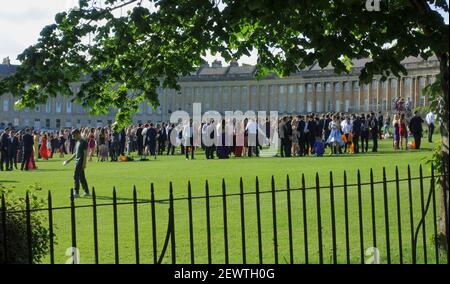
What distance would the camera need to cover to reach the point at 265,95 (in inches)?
4560

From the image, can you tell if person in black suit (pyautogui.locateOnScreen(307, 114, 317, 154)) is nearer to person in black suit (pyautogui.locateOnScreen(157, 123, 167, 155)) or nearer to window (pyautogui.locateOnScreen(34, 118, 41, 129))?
person in black suit (pyautogui.locateOnScreen(157, 123, 167, 155))

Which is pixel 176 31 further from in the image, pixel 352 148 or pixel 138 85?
pixel 352 148

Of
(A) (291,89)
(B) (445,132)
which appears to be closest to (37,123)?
(A) (291,89)

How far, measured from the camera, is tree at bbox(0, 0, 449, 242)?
6.54 metres

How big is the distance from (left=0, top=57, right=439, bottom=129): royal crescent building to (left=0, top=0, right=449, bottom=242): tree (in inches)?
3105

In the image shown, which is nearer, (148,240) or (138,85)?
(138,85)

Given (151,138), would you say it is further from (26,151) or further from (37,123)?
(37,123)

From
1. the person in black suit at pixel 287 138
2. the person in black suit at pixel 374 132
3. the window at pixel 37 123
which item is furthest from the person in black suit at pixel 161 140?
the window at pixel 37 123

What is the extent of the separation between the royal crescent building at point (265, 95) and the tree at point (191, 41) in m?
78.9

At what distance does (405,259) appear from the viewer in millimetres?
8523

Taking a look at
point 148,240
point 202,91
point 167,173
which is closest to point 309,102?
point 202,91

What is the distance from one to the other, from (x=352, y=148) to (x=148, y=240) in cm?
2288

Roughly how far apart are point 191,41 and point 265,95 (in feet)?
353

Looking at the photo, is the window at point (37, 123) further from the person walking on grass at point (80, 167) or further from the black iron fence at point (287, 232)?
the black iron fence at point (287, 232)
